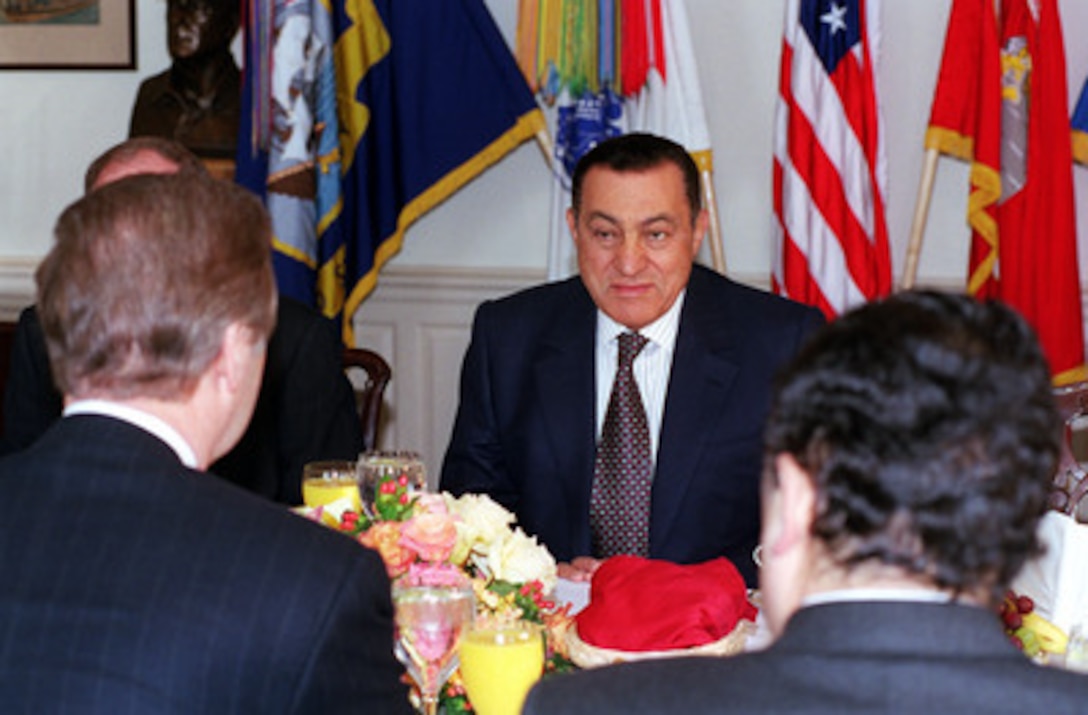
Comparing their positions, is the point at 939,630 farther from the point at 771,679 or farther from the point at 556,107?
the point at 556,107

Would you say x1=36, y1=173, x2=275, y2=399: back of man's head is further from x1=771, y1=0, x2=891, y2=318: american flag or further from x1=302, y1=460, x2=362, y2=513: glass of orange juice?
x1=771, y1=0, x2=891, y2=318: american flag

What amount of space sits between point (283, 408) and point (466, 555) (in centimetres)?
109

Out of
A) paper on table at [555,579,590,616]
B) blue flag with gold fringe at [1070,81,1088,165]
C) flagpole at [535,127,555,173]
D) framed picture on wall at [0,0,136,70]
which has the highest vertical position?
framed picture on wall at [0,0,136,70]

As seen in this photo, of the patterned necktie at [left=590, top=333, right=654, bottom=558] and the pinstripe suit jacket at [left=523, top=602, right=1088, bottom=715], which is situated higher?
the pinstripe suit jacket at [left=523, top=602, right=1088, bottom=715]

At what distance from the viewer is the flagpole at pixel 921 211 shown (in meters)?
4.56

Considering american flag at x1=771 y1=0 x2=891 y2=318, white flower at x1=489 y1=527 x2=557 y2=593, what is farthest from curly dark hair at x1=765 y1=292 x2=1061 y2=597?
american flag at x1=771 y1=0 x2=891 y2=318

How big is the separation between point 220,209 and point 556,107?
3.52 m

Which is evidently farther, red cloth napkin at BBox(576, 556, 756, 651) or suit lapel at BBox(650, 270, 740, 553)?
suit lapel at BBox(650, 270, 740, 553)

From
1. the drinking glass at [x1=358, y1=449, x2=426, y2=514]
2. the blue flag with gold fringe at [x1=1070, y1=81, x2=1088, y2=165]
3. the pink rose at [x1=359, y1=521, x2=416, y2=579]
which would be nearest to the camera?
the pink rose at [x1=359, y1=521, x2=416, y2=579]

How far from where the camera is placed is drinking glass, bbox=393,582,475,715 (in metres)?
1.70

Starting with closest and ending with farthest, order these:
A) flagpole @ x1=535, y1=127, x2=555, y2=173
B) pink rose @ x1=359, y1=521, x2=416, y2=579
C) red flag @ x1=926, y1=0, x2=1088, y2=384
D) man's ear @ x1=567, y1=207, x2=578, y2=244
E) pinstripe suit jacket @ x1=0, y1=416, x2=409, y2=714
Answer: pinstripe suit jacket @ x1=0, y1=416, x2=409, y2=714 → pink rose @ x1=359, y1=521, x2=416, y2=579 → man's ear @ x1=567, y1=207, x2=578, y2=244 → red flag @ x1=926, y1=0, x2=1088, y2=384 → flagpole @ x1=535, y1=127, x2=555, y2=173

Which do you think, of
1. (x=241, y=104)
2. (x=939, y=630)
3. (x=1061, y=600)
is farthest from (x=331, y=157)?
(x=939, y=630)

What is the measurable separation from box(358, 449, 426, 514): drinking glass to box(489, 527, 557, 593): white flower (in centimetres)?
23

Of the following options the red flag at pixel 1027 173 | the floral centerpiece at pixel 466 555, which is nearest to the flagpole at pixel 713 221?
the red flag at pixel 1027 173
